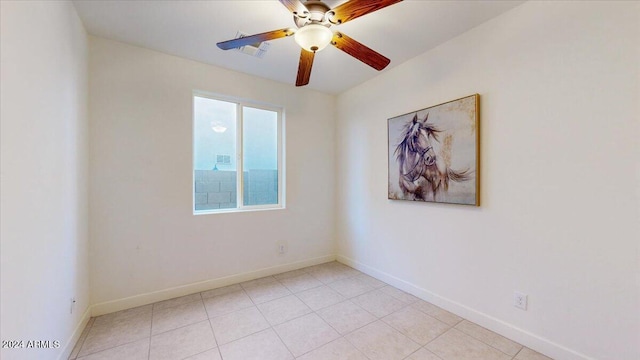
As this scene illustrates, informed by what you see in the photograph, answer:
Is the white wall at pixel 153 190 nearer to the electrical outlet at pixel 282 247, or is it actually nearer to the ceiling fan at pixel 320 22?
the electrical outlet at pixel 282 247

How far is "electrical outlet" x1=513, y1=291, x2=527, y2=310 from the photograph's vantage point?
1854 millimetres

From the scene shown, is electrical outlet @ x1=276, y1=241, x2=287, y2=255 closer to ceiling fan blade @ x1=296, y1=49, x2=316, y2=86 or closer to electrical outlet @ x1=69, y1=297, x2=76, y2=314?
electrical outlet @ x1=69, y1=297, x2=76, y2=314

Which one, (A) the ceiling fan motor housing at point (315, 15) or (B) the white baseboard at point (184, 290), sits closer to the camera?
(A) the ceiling fan motor housing at point (315, 15)

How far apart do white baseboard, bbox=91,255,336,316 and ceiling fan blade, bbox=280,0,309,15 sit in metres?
2.77

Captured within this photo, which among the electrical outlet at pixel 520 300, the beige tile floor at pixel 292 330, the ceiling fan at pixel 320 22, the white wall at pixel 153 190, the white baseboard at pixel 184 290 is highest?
the ceiling fan at pixel 320 22

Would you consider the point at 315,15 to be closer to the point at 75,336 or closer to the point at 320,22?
the point at 320,22

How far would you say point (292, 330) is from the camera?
2.05 m

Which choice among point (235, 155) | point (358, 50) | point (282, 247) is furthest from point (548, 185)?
point (235, 155)

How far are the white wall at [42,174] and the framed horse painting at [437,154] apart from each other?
2837 millimetres

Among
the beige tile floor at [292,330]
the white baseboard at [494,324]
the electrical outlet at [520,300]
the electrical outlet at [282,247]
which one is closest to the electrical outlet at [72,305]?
the beige tile floor at [292,330]

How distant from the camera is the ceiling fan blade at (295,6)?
1425mm

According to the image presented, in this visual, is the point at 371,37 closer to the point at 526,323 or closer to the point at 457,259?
the point at 457,259

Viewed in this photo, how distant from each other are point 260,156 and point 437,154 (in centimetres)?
215

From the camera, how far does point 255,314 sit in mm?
2299
